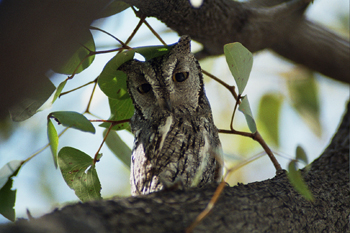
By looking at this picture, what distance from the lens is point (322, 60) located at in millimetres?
3170

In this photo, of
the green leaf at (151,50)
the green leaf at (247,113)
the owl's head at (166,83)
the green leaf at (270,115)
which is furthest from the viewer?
the green leaf at (270,115)

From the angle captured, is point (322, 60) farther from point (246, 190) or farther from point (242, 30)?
point (246, 190)

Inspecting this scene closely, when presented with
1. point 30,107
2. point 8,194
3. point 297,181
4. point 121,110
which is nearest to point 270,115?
point 121,110

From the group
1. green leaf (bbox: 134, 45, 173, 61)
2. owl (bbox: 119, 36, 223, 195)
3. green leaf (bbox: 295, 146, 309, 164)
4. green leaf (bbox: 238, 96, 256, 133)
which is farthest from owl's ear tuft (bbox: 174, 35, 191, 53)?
green leaf (bbox: 295, 146, 309, 164)

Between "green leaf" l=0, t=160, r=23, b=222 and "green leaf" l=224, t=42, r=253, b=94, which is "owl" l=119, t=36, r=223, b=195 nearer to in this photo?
"green leaf" l=224, t=42, r=253, b=94

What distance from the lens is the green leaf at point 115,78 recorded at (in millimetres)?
1592

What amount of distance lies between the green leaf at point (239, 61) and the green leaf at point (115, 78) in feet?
1.73

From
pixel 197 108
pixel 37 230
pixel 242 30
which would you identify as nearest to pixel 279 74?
pixel 242 30

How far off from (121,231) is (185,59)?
3.86 ft

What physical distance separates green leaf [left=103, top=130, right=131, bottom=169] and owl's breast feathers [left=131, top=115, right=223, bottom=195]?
0.22 m

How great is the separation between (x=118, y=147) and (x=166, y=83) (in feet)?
1.95

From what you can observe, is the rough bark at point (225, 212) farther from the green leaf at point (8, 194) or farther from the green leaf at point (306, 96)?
the green leaf at point (306, 96)

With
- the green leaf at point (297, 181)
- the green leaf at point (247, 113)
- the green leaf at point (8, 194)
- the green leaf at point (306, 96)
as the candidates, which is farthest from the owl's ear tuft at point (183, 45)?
the green leaf at point (306, 96)

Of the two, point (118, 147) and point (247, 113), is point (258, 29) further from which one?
point (118, 147)
